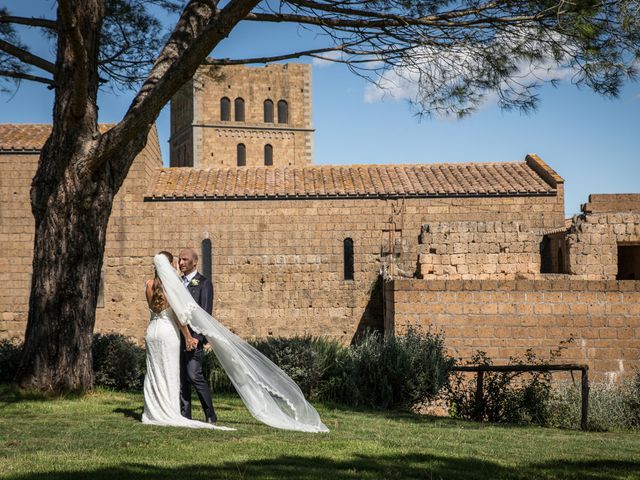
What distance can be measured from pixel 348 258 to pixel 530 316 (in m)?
8.39

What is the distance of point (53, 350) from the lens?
882 centimetres

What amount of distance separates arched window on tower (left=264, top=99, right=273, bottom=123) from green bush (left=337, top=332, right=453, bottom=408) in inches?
1403

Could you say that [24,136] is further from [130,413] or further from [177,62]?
[130,413]

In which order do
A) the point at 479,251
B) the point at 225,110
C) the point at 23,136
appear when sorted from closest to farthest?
the point at 479,251, the point at 23,136, the point at 225,110

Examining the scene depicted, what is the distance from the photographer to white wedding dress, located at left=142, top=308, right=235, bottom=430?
24.3ft

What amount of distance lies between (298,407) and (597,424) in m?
4.43

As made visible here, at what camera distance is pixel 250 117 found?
4466 cm

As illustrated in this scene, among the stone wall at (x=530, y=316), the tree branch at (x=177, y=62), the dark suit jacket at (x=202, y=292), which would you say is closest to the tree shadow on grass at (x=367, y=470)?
the dark suit jacket at (x=202, y=292)

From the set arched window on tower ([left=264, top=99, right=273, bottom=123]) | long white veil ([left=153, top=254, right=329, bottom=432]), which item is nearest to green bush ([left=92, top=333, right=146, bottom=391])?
long white veil ([left=153, top=254, right=329, bottom=432])

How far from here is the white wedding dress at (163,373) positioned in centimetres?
739

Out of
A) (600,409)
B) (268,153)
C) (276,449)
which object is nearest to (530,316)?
(600,409)

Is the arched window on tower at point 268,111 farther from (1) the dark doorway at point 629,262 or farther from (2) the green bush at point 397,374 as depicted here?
(2) the green bush at point 397,374

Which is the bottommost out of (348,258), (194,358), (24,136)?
(194,358)

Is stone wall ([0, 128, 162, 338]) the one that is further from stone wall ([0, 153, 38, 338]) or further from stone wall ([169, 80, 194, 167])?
stone wall ([169, 80, 194, 167])
